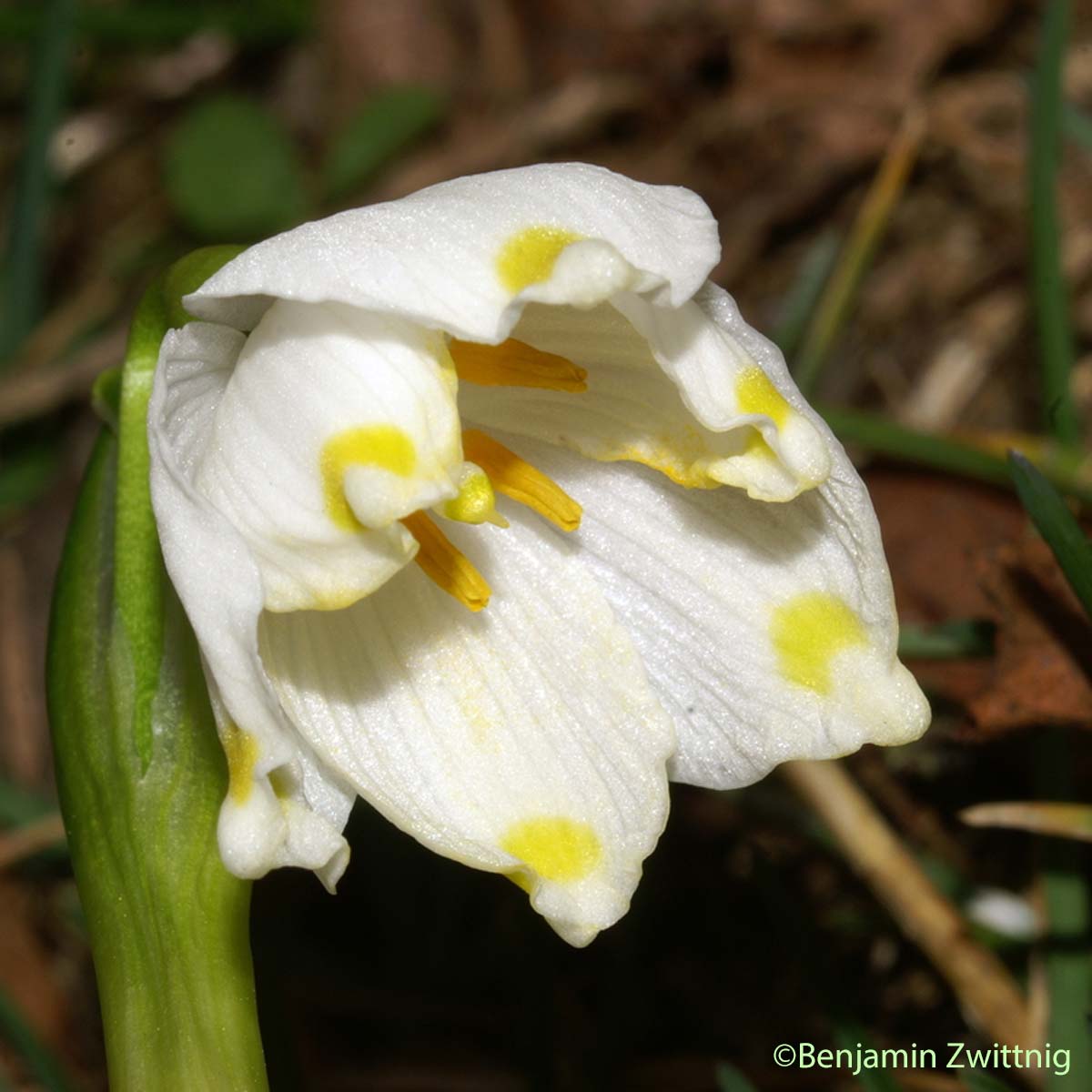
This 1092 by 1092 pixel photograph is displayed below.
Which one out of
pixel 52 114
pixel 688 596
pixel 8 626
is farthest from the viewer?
pixel 8 626

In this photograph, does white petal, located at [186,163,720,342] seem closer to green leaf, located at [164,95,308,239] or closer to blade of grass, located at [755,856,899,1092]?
blade of grass, located at [755,856,899,1092]

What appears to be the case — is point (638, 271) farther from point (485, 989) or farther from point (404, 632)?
point (485, 989)

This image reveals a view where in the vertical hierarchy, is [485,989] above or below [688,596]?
below

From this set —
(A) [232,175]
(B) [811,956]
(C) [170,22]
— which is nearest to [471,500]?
(B) [811,956]

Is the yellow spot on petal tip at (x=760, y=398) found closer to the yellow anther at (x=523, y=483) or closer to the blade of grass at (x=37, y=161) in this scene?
the yellow anther at (x=523, y=483)

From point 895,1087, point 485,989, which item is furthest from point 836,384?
point 895,1087

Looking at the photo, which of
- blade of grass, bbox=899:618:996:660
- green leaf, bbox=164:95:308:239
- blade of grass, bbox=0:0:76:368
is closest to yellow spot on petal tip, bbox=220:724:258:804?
blade of grass, bbox=899:618:996:660
